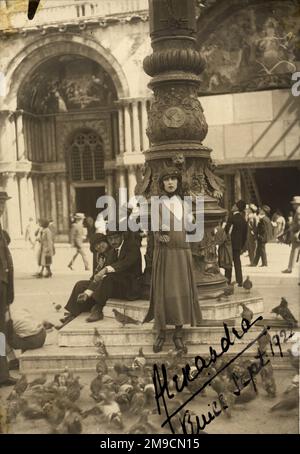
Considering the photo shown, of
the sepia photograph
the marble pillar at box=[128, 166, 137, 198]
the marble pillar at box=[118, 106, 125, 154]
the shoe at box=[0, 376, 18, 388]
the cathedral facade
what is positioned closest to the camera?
the sepia photograph

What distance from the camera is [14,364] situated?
5.94m

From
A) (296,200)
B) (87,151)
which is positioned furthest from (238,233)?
(87,151)

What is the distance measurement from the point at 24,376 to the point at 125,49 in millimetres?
12022

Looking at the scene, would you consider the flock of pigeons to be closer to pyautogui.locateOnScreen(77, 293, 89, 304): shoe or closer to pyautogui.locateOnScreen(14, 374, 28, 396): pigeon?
pyautogui.locateOnScreen(14, 374, 28, 396): pigeon

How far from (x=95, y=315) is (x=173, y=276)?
132cm

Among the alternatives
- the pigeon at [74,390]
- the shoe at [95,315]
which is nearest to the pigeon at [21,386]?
the pigeon at [74,390]

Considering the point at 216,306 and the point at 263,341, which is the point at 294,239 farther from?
the point at 263,341

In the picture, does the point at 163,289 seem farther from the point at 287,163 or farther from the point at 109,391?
the point at 287,163

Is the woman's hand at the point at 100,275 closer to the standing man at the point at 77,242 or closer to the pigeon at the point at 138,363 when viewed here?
the standing man at the point at 77,242

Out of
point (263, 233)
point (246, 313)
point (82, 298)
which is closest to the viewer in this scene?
point (246, 313)

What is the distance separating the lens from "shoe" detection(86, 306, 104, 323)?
20.2ft

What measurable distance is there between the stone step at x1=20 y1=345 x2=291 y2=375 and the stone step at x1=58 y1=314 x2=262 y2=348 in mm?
61

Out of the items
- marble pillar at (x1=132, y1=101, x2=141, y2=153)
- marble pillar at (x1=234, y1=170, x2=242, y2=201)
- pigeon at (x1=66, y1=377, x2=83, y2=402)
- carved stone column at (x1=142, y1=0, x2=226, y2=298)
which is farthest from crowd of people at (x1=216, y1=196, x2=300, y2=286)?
marble pillar at (x1=132, y1=101, x2=141, y2=153)

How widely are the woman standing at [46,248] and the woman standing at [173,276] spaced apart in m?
2.31
